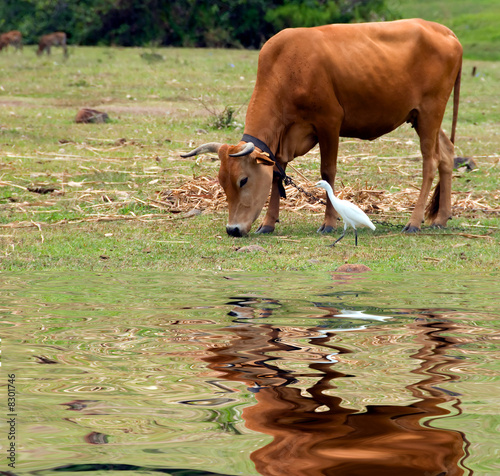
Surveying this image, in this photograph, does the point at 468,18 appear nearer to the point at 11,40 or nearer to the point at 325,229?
the point at 11,40

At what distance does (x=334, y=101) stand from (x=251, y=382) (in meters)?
5.02

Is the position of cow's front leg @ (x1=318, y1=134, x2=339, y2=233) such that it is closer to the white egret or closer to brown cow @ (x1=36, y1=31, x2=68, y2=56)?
the white egret

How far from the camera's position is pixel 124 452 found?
234 cm

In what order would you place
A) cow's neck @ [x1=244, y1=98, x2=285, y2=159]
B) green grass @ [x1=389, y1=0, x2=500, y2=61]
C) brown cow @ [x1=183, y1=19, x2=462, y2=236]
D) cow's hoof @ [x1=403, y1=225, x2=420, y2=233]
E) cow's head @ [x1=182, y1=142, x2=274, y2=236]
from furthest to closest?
green grass @ [x1=389, y1=0, x2=500, y2=61] < cow's hoof @ [x1=403, y1=225, x2=420, y2=233] < cow's neck @ [x1=244, y1=98, x2=285, y2=159] < brown cow @ [x1=183, y1=19, x2=462, y2=236] < cow's head @ [x1=182, y1=142, x2=274, y2=236]

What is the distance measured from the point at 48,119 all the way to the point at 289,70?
800 centimetres

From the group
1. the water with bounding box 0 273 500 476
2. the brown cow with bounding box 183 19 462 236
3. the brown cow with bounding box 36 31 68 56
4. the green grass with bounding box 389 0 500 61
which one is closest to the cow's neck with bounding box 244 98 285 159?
the brown cow with bounding box 183 19 462 236

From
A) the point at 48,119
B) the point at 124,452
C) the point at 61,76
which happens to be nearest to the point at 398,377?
the point at 124,452

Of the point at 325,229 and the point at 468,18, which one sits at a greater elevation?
the point at 468,18

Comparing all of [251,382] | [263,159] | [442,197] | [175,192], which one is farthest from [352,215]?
[251,382]

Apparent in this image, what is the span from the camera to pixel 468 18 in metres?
37.2

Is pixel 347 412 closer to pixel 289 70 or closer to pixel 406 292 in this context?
pixel 406 292

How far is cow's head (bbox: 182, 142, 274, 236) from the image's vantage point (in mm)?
7254

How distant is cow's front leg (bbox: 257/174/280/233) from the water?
8.79 feet

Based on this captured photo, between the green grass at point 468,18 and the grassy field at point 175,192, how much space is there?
14299 mm
